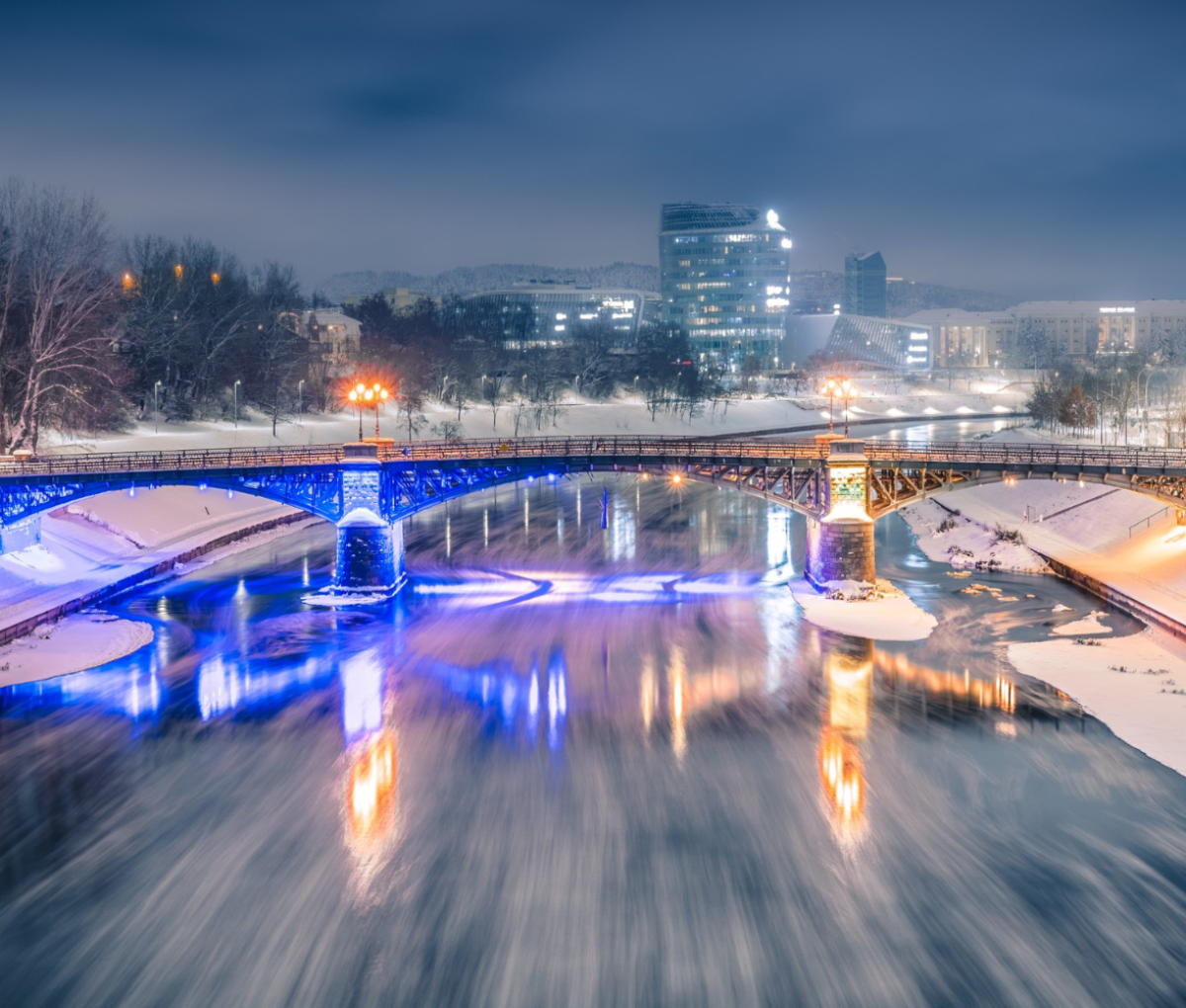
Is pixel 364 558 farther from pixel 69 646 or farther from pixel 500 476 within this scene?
pixel 69 646

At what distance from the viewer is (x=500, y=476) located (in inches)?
2164

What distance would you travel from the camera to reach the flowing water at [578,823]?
2019 cm

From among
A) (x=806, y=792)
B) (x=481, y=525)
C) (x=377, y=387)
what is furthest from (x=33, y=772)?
(x=481, y=525)

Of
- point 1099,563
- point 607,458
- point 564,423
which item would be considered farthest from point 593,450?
point 564,423

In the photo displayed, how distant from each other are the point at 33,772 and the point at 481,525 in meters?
46.2

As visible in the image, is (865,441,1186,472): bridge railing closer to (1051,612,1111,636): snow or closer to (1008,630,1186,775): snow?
(1051,612,1111,636): snow

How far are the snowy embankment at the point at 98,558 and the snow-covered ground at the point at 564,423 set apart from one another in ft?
40.7

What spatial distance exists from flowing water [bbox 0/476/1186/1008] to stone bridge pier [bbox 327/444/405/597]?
20.5 feet

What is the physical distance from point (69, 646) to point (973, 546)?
46.4m

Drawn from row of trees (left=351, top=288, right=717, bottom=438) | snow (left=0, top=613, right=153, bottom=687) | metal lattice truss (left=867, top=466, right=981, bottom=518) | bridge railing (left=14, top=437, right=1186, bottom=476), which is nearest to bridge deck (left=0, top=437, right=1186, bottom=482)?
bridge railing (left=14, top=437, right=1186, bottom=476)

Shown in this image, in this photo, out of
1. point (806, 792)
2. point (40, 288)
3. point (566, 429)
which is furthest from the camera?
point (566, 429)

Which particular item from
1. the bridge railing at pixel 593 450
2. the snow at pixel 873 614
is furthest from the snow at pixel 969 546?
the bridge railing at pixel 593 450

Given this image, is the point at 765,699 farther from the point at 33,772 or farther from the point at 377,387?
the point at 377,387

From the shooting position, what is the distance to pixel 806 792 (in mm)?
27750
